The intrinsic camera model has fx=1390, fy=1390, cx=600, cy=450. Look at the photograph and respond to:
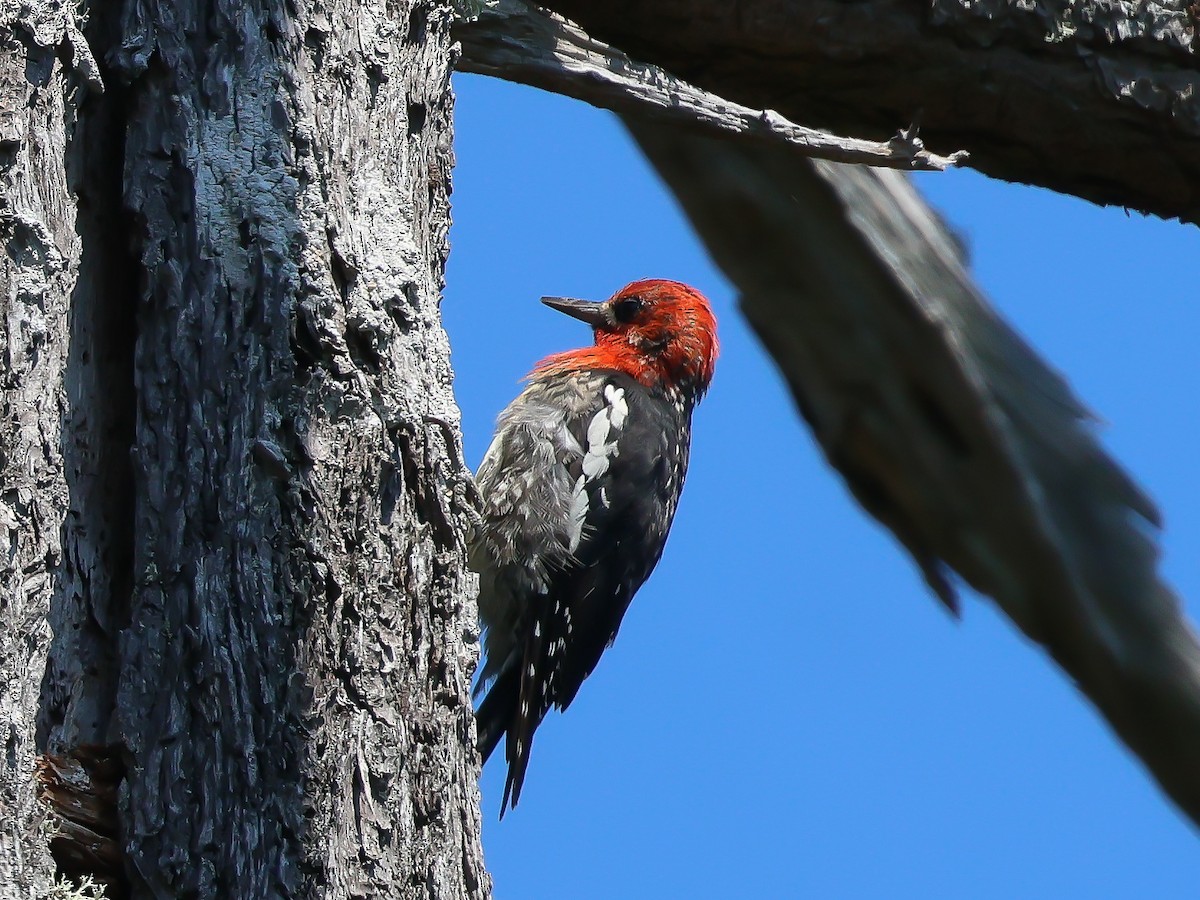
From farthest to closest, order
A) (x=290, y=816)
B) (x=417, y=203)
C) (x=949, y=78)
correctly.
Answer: (x=949, y=78)
(x=417, y=203)
(x=290, y=816)

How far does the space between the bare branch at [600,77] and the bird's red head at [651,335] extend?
1.67m

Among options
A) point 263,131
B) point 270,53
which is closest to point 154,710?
point 263,131

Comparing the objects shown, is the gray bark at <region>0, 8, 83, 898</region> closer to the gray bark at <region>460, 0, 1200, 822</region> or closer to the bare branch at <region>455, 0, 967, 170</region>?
the bare branch at <region>455, 0, 967, 170</region>

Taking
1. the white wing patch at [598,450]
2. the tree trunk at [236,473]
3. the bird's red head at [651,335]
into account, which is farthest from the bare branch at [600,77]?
the bird's red head at [651,335]

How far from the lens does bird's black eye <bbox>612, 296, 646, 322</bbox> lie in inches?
197

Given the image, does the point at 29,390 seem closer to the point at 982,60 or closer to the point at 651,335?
the point at 982,60

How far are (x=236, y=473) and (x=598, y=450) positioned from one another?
244cm

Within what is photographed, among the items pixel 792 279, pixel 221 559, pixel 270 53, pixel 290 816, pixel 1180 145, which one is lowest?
pixel 290 816

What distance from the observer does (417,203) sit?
2.34 metres

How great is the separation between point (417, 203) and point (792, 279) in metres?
1.77

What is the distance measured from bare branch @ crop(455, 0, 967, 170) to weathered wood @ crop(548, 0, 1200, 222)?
0.23ft

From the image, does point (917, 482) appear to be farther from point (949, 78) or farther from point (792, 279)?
point (949, 78)

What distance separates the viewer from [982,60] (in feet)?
10.0

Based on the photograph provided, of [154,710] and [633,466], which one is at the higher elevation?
[633,466]
